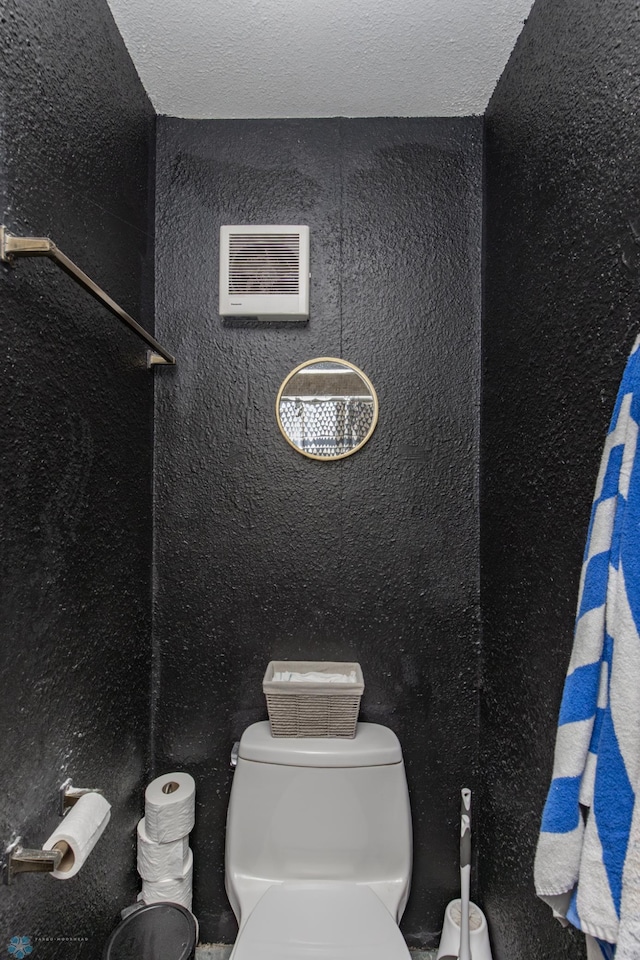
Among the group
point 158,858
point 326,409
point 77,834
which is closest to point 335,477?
point 326,409

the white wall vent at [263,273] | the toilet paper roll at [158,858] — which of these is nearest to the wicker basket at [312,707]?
the toilet paper roll at [158,858]

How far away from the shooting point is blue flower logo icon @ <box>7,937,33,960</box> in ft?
2.95

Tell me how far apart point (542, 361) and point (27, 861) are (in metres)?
1.30

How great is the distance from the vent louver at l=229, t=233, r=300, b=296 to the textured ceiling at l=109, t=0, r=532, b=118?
39cm

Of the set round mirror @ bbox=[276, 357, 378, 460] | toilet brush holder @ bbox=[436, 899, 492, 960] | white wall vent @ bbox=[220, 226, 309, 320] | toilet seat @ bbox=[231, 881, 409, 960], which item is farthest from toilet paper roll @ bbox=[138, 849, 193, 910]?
white wall vent @ bbox=[220, 226, 309, 320]

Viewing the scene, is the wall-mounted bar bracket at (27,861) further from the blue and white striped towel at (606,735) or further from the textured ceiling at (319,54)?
the textured ceiling at (319,54)

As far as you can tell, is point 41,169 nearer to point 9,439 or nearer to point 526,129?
point 9,439

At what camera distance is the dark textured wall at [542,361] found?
2.83ft

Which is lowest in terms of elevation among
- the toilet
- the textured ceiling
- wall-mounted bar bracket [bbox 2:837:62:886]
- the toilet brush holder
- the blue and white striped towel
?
the toilet brush holder

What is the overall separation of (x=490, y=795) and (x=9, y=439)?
1.43 metres

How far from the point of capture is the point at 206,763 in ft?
5.16

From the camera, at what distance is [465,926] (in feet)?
4.26

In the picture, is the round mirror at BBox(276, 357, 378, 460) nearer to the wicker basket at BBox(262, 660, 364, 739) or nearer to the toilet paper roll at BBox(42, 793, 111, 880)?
the wicker basket at BBox(262, 660, 364, 739)

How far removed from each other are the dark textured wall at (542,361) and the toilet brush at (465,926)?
0.04m
